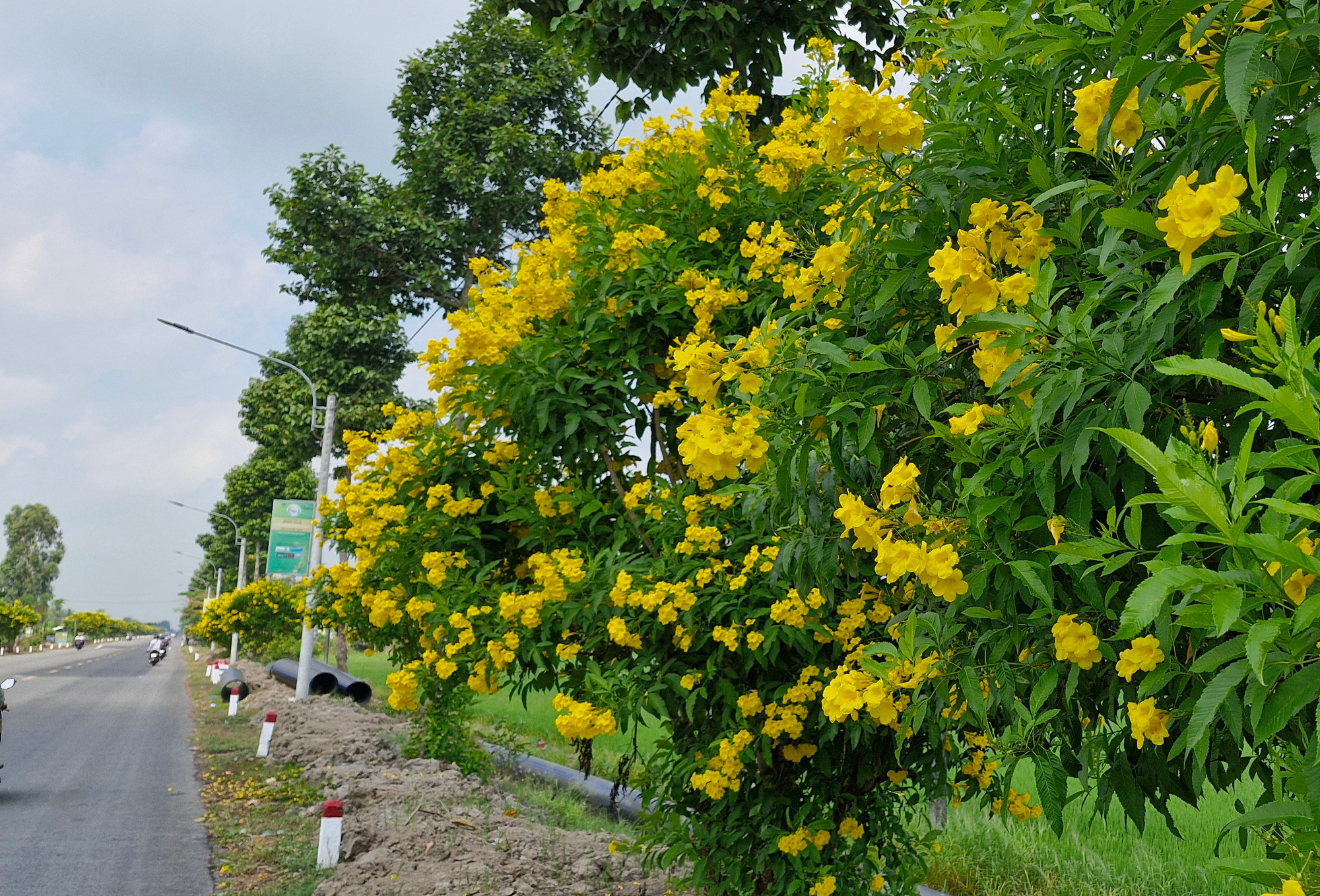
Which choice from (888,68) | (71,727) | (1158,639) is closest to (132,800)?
(71,727)

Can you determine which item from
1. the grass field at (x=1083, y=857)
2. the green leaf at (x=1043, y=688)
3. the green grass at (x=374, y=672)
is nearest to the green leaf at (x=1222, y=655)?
the green leaf at (x=1043, y=688)

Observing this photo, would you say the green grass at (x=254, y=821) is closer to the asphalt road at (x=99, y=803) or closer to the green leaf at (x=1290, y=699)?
the asphalt road at (x=99, y=803)

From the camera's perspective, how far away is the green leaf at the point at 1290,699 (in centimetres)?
114

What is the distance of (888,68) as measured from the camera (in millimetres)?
3254

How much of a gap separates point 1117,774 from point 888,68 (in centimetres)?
241

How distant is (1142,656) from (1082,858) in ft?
19.5

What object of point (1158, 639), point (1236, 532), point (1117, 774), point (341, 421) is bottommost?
point (1117, 774)

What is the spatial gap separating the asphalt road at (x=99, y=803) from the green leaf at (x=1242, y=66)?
6927mm

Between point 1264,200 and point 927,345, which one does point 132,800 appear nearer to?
point 927,345

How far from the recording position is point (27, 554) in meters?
81.9

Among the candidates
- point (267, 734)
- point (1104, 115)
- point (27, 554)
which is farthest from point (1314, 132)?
point (27, 554)

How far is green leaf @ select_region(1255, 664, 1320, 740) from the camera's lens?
44.9 inches

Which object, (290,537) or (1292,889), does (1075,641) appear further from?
(290,537)

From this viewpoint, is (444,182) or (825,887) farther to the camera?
(444,182)
